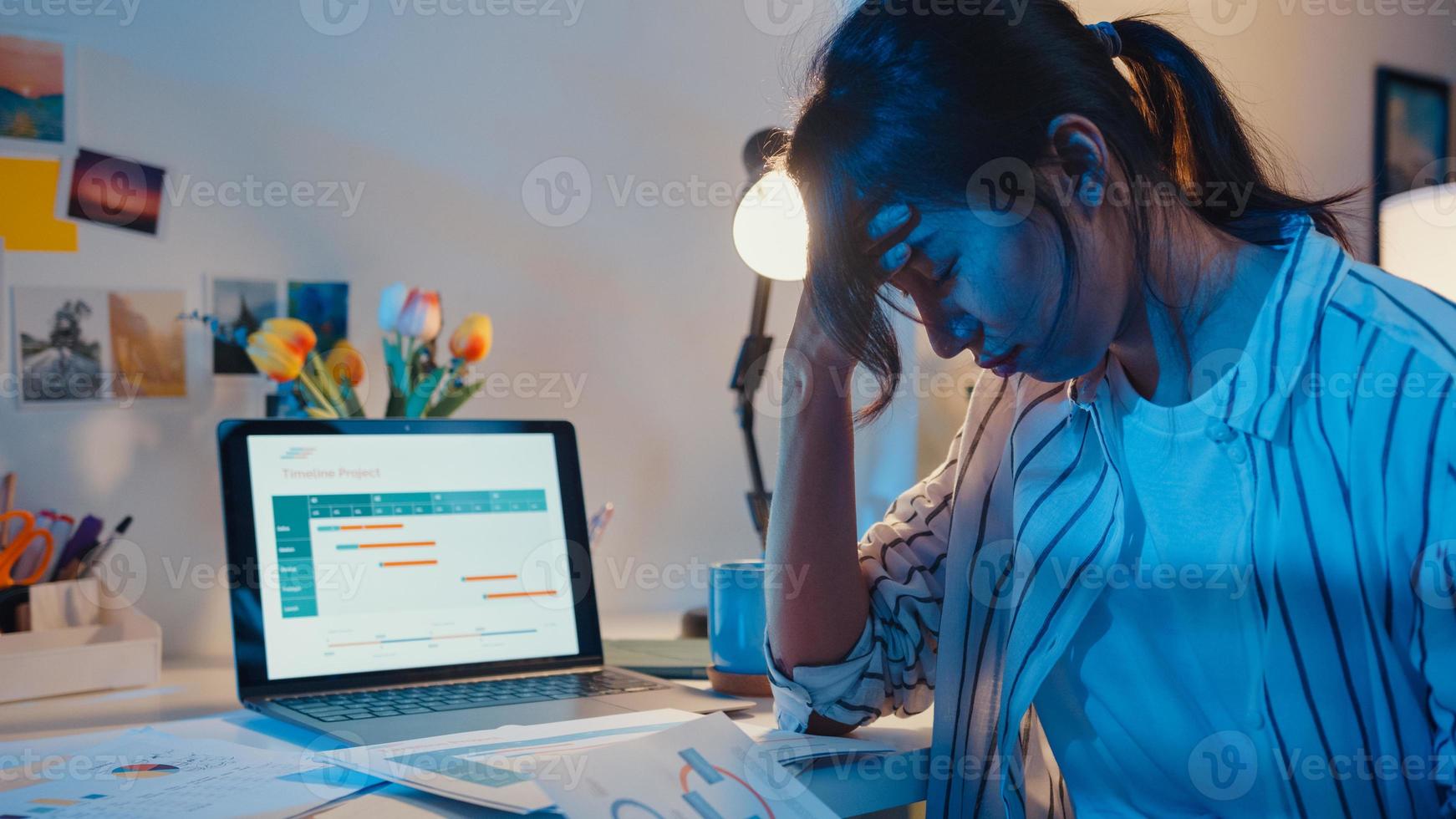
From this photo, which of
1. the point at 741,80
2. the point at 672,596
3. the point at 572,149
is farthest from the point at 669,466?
the point at 741,80

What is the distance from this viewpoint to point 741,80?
149 cm

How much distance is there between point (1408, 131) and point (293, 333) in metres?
2.18

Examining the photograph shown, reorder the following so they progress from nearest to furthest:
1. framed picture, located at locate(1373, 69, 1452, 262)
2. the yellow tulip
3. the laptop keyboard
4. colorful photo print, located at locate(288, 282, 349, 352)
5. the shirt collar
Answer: the shirt collar → the laptop keyboard → the yellow tulip → colorful photo print, located at locate(288, 282, 349, 352) → framed picture, located at locate(1373, 69, 1452, 262)

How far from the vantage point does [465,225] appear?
130 centimetres

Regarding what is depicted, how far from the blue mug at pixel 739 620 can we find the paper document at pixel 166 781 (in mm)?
368

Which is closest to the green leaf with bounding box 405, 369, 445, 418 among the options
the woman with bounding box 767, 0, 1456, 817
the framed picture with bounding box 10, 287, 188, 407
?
the framed picture with bounding box 10, 287, 188, 407

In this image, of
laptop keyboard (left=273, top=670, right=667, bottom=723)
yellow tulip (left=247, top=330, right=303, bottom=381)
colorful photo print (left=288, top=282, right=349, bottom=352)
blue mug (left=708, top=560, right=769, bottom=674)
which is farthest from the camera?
colorful photo print (left=288, top=282, right=349, bottom=352)

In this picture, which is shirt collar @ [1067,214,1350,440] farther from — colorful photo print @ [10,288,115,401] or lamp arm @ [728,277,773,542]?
colorful photo print @ [10,288,115,401]

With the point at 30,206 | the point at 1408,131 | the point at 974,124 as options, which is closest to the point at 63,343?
the point at 30,206

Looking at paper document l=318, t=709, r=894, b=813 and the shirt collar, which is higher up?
the shirt collar

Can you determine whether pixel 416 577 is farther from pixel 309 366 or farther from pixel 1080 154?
pixel 1080 154

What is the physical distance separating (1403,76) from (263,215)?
2177 millimetres

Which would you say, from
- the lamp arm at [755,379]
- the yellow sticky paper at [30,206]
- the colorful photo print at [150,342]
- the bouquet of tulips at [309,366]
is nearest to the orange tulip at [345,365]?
the bouquet of tulips at [309,366]

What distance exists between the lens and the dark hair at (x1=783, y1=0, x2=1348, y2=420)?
678 millimetres
